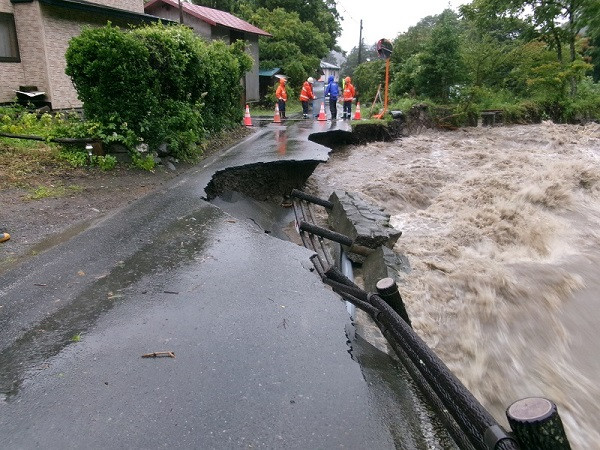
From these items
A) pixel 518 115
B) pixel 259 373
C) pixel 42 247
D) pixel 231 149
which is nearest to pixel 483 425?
pixel 259 373

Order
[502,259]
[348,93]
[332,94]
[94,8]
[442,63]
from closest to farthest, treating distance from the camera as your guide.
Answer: [502,259] → [94,8] → [332,94] → [348,93] → [442,63]

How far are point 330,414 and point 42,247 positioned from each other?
3.69 metres

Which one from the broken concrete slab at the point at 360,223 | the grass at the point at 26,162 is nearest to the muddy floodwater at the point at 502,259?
the broken concrete slab at the point at 360,223

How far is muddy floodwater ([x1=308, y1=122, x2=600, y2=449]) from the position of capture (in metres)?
3.91

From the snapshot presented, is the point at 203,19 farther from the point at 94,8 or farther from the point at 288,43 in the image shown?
the point at 288,43

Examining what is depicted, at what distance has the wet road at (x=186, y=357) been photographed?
238 cm

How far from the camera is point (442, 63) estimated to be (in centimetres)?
1970

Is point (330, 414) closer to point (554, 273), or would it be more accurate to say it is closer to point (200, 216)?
point (200, 216)

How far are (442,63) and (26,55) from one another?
1620 cm

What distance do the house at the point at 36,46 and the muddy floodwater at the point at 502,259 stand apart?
28.1ft

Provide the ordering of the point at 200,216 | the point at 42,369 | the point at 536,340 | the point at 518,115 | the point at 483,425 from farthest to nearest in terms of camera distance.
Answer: the point at 518,115, the point at 200,216, the point at 536,340, the point at 42,369, the point at 483,425

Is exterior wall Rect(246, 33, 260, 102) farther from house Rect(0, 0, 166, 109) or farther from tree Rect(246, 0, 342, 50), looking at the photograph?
→ house Rect(0, 0, 166, 109)

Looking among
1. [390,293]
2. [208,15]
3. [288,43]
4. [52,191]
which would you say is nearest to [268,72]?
[288,43]

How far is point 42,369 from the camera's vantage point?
9.19 ft
